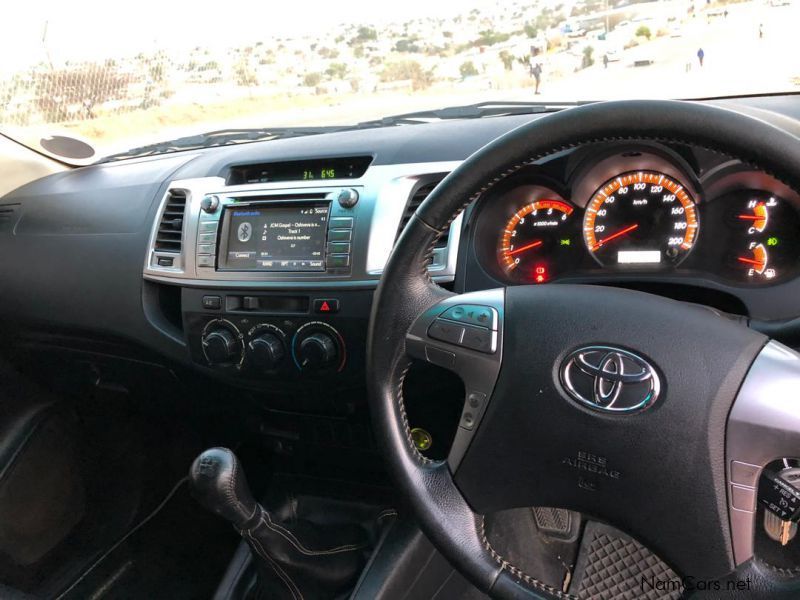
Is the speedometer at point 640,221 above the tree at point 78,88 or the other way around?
the other way around

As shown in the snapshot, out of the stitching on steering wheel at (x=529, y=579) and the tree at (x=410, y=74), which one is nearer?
the stitching on steering wheel at (x=529, y=579)

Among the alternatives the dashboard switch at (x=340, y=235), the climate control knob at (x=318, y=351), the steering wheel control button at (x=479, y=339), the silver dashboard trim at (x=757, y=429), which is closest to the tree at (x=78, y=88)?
the dashboard switch at (x=340, y=235)

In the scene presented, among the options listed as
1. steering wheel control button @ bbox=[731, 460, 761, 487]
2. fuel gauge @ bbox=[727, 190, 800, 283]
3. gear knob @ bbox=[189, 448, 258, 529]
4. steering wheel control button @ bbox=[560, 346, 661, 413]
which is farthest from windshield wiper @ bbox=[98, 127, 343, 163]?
steering wheel control button @ bbox=[731, 460, 761, 487]

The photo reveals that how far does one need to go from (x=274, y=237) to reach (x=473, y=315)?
0.84 metres

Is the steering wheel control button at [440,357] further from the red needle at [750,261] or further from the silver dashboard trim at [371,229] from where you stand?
the red needle at [750,261]

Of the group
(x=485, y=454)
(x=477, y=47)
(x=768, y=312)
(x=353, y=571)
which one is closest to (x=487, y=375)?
(x=485, y=454)

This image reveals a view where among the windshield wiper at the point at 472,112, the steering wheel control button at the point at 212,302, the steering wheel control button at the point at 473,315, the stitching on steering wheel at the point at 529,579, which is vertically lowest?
the stitching on steering wheel at the point at 529,579

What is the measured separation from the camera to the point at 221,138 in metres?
2.42

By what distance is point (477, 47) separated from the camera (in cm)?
206

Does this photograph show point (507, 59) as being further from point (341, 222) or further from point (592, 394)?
point (592, 394)

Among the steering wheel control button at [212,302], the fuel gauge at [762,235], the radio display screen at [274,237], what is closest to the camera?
the fuel gauge at [762,235]

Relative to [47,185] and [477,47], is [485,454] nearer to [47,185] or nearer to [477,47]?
[477,47]

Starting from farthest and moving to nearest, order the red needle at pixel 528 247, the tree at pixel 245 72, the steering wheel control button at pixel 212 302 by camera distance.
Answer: the tree at pixel 245 72, the steering wheel control button at pixel 212 302, the red needle at pixel 528 247

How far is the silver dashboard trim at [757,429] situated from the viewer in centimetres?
106
